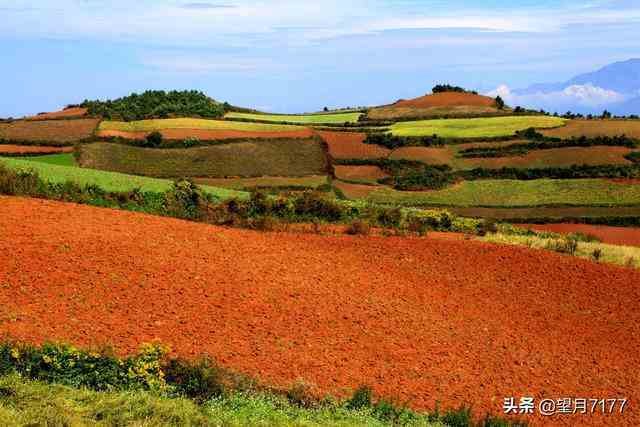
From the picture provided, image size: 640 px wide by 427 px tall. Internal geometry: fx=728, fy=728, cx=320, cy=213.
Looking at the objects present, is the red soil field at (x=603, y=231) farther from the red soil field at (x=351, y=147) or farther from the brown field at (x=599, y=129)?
the brown field at (x=599, y=129)

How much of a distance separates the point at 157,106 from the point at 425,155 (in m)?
31.0

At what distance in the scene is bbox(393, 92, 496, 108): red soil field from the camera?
7912cm

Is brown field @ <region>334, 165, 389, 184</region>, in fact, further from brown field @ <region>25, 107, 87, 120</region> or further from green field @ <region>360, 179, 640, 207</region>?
brown field @ <region>25, 107, 87, 120</region>

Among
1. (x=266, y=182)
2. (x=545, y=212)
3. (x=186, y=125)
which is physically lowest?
(x=545, y=212)

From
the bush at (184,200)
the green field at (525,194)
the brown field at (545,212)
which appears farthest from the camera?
the green field at (525,194)

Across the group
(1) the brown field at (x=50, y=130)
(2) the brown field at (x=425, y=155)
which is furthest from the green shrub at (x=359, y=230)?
(1) the brown field at (x=50, y=130)

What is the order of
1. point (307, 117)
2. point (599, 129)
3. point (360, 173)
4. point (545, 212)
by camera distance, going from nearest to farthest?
point (545, 212) < point (360, 173) < point (599, 129) < point (307, 117)

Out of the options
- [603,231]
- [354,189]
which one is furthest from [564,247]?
[354,189]

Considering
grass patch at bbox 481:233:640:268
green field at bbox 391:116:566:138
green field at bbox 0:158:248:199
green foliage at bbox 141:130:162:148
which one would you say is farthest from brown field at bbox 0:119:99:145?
grass patch at bbox 481:233:640:268

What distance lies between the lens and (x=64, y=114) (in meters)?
66.9

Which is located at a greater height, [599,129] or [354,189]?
[599,129]

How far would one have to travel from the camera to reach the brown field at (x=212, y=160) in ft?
168

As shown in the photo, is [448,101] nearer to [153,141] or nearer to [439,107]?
[439,107]

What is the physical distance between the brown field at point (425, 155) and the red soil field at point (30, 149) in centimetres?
2428
